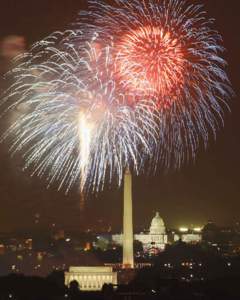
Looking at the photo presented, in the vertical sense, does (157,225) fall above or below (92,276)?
above

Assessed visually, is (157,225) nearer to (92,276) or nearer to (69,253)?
(69,253)

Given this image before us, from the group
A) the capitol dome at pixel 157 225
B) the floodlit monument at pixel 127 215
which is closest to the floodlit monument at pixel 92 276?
the floodlit monument at pixel 127 215

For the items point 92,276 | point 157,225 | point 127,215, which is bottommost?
point 92,276

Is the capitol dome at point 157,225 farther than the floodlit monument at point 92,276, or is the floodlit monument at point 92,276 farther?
the capitol dome at point 157,225

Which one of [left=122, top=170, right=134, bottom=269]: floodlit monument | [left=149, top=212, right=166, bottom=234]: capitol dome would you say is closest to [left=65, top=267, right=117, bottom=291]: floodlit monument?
[left=122, top=170, right=134, bottom=269]: floodlit monument

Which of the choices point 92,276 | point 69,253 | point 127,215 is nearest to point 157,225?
point 69,253

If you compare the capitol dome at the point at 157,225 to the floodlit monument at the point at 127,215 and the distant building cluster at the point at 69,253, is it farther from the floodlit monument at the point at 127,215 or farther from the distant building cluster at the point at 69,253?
the floodlit monument at the point at 127,215

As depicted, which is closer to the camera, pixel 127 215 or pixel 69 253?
pixel 127 215

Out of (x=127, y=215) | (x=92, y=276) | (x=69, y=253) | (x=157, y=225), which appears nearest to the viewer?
(x=127, y=215)

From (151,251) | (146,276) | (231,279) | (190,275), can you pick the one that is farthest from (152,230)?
(231,279)

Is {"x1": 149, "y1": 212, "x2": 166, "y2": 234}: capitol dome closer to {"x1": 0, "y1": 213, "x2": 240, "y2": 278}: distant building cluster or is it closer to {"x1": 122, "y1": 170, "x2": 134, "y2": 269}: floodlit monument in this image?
{"x1": 0, "y1": 213, "x2": 240, "y2": 278}: distant building cluster
